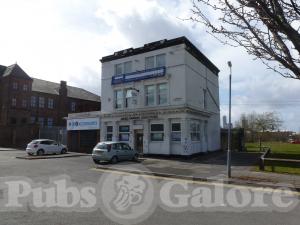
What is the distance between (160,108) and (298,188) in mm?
16339

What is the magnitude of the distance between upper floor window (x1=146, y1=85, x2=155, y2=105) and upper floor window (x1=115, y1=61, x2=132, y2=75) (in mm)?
2938

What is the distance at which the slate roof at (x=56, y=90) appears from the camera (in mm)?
62006

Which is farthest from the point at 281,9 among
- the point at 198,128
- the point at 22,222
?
the point at 198,128

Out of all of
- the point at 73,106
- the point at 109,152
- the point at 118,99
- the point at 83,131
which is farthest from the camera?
the point at 73,106

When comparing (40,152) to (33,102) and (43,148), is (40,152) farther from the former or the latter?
(33,102)

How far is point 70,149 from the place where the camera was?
36.4 meters

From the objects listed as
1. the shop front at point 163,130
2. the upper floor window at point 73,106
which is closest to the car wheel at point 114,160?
the shop front at point 163,130

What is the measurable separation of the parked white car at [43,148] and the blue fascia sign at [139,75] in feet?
28.0

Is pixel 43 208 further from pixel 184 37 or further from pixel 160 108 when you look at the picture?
pixel 184 37

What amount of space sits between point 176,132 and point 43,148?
523 inches

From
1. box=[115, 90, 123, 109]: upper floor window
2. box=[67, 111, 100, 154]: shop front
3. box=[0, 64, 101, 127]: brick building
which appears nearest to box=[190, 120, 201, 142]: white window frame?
box=[115, 90, 123, 109]: upper floor window

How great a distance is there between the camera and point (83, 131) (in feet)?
116

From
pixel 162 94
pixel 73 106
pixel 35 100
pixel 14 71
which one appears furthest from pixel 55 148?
pixel 73 106

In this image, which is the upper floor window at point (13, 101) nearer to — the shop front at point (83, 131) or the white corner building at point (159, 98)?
the shop front at point (83, 131)
